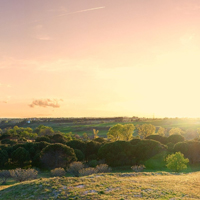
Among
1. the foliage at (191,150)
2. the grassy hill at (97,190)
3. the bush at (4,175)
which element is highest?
the grassy hill at (97,190)

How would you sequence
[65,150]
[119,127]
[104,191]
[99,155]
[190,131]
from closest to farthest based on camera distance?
1. [104,191]
2. [65,150]
3. [99,155]
4. [119,127]
5. [190,131]

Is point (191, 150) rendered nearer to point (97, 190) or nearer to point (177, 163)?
point (177, 163)

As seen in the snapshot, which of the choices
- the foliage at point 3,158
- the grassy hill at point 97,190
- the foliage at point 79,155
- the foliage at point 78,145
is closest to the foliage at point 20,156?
the foliage at point 3,158

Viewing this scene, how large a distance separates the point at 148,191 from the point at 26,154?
2056 inches

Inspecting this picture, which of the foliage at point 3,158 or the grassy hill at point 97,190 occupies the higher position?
the grassy hill at point 97,190

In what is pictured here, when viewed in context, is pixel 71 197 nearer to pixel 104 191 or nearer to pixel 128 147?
pixel 104 191

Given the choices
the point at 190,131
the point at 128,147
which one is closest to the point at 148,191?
the point at 128,147

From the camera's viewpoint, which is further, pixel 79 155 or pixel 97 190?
pixel 79 155

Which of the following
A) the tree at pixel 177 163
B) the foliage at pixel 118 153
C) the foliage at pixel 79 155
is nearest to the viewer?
the tree at pixel 177 163

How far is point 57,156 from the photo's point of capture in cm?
6569

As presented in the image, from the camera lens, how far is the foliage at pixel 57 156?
214ft

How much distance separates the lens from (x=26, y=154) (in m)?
69.9

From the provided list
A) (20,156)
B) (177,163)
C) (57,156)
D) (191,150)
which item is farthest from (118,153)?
(20,156)

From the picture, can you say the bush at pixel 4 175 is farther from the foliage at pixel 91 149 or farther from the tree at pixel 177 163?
the tree at pixel 177 163
